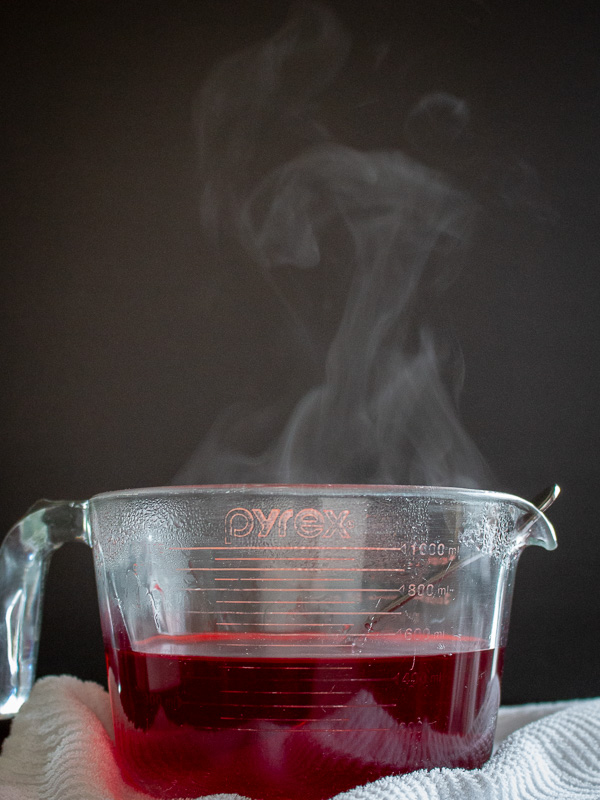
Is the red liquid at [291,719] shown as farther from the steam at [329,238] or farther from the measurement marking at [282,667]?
the steam at [329,238]

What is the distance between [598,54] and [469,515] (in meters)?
0.79

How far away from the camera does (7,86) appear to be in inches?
40.2

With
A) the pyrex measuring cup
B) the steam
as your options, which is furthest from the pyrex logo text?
the steam

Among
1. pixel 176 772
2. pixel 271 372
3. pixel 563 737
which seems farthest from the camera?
pixel 271 372

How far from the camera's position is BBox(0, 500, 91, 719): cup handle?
22.3 inches

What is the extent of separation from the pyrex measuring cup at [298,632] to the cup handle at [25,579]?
0.23 ft

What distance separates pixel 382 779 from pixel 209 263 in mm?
700

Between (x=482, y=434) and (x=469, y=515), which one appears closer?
(x=469, y=515)

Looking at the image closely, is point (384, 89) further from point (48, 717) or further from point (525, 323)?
point (48, 717)

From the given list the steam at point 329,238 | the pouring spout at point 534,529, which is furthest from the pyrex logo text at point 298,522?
the steam at point 329,238

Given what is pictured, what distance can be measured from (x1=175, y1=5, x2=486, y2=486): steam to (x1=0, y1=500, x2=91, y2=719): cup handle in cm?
41

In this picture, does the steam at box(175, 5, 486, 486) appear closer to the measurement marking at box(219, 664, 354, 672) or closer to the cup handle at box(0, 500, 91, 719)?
the cup handle at box(0, 500, 91, 719)

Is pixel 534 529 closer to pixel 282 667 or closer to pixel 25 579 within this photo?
pixel 282 667

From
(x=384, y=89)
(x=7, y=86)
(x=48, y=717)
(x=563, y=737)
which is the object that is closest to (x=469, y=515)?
(x=563, y=737)
